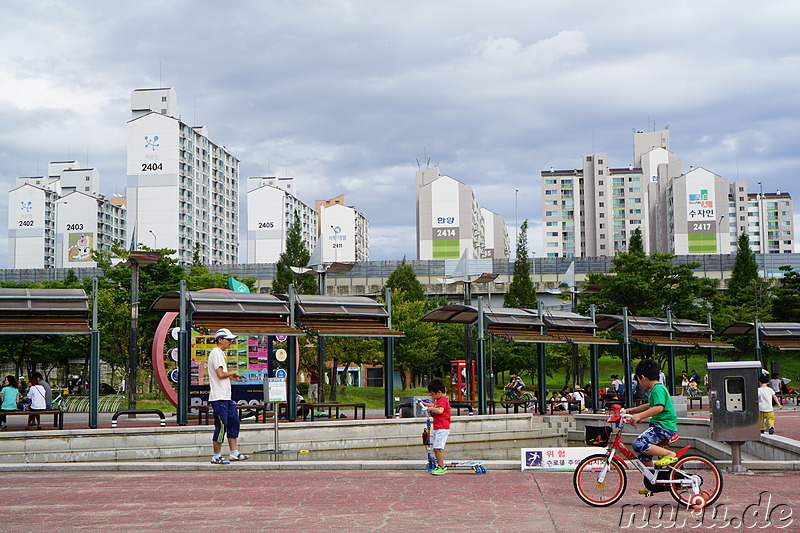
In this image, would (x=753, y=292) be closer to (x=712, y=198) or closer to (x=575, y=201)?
(x=712, y=198)

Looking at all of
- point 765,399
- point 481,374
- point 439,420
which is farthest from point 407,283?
point 439,420

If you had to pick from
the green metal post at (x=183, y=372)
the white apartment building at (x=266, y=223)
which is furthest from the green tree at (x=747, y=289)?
the white apartment building at (x=266, y=223)

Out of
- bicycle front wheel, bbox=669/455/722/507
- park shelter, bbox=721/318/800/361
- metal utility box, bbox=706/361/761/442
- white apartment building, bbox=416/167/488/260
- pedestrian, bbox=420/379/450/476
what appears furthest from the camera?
white apartment building, bbox=416/167/488/260

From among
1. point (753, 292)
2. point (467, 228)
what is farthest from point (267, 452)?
point (467, 228)

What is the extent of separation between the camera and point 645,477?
8.57 meters

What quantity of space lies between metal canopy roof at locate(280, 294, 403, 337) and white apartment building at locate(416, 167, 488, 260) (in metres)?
88.7

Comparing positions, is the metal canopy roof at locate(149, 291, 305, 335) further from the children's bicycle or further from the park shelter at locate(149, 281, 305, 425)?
the children's bicycle

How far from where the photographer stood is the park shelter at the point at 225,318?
18.2 meters

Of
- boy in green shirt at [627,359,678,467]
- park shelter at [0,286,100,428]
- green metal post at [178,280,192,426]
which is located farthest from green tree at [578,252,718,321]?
boy in green shirt at [627,359,678,467]

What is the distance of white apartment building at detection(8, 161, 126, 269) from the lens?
137 meters

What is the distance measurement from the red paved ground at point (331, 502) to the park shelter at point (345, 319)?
8041mm

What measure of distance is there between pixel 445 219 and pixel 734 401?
9964 centimetres

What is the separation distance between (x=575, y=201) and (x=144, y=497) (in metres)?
135

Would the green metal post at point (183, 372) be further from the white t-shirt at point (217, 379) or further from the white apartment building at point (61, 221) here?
the white apartment building at point (61, 221)
